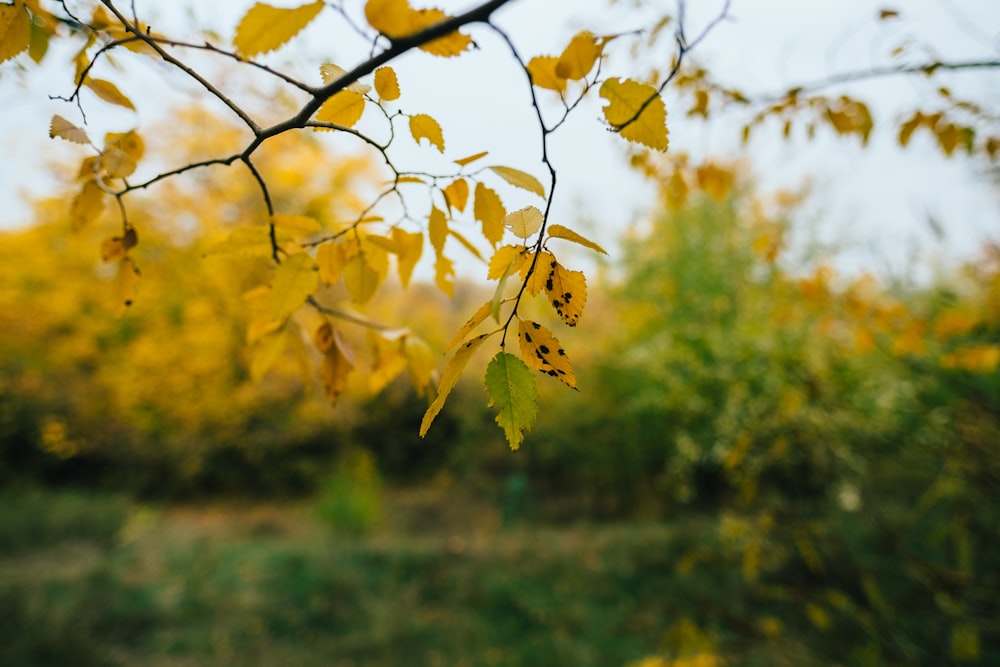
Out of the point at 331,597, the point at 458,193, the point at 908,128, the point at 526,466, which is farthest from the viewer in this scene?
the point at 526,466

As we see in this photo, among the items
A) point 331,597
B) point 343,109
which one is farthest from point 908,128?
point 331,597

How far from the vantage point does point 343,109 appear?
1.74ft

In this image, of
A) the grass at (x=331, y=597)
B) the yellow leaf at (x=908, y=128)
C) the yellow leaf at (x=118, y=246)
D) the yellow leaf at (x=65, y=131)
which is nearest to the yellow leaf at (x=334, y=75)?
the yellow leaf at (x=65, y=131)

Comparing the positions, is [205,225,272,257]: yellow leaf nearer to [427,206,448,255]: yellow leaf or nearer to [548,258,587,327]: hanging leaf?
[427,206,448,255]: yellow leaf

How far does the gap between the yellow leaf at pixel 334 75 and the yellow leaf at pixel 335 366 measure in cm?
35

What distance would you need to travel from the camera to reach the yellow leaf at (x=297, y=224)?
652 mm

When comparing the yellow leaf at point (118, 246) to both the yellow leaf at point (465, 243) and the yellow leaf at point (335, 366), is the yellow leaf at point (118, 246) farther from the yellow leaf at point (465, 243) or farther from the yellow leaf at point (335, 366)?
the yellow leaf at point (465, 243)

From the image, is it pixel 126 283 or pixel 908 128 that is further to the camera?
pixel 908 128

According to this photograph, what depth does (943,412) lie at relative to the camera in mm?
2646

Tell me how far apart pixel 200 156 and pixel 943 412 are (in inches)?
387

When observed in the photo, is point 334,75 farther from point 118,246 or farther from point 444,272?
point 118,246

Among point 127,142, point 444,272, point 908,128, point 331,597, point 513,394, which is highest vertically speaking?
point 908,128

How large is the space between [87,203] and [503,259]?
0.59 metres

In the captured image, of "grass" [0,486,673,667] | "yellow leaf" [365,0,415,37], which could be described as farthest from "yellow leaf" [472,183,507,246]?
"grass" [0,486,673,667]
